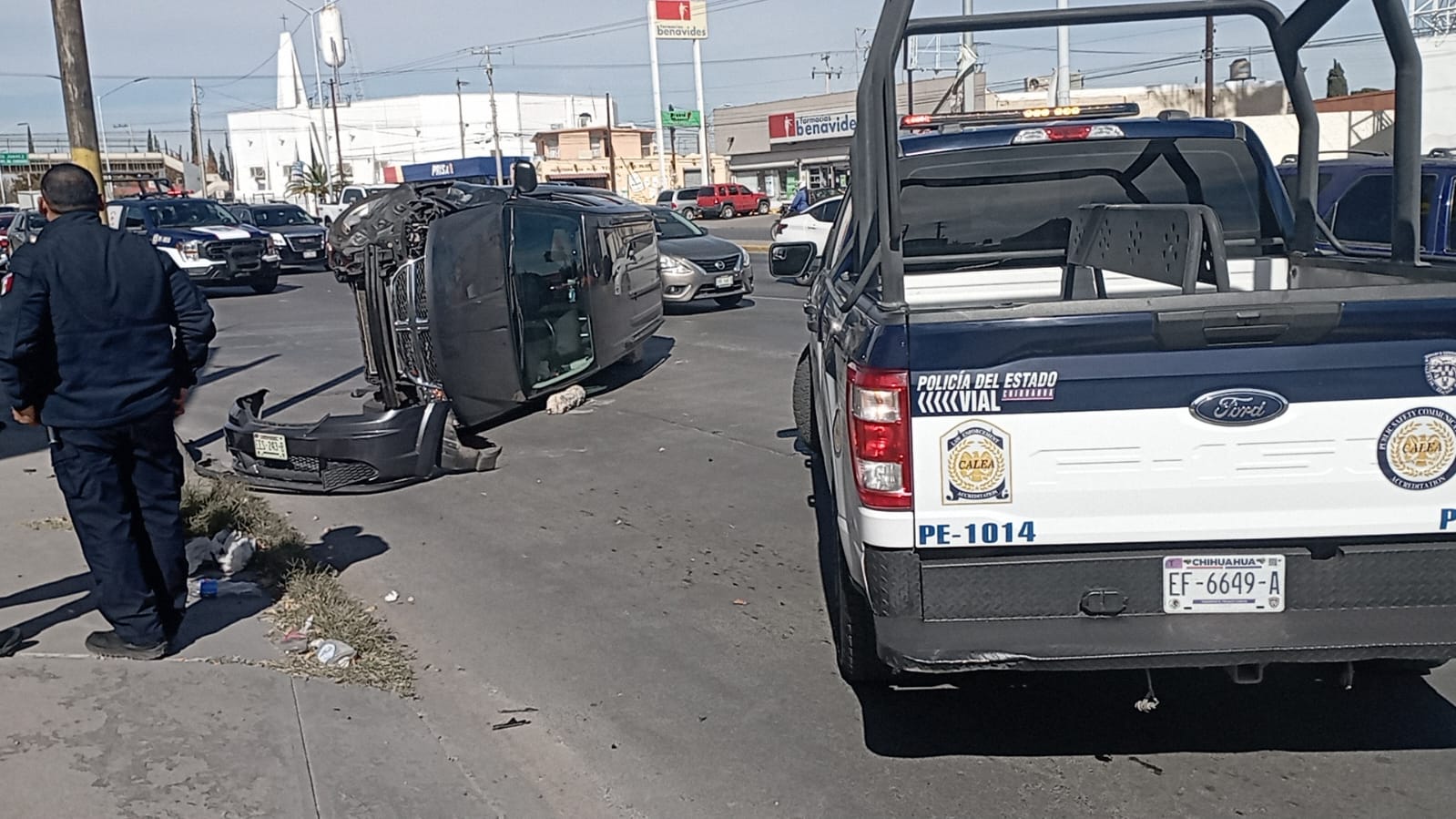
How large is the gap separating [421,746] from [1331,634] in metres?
2.98

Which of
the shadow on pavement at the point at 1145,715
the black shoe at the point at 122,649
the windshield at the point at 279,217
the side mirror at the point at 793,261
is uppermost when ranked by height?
the windshield at the point at 279,217

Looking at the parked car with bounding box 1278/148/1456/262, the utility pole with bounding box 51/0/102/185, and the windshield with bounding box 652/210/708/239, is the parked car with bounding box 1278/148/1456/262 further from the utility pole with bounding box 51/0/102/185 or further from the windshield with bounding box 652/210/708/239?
the windshield with bounding box 652/210/708/239

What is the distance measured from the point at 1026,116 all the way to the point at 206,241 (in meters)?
19.9

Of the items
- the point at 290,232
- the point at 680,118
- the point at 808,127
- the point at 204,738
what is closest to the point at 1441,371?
the point at 204,738

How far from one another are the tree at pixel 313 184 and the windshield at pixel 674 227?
6423 cm

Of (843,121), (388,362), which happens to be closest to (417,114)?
(843,121)

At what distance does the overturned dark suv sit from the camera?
8.17 m

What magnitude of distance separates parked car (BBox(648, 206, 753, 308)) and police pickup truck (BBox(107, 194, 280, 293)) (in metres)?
8.78

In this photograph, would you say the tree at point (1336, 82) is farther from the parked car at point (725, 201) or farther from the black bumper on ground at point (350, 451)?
the black bumper on ground at point (350, 451)

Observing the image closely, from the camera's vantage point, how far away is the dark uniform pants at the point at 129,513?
4949 millimetres

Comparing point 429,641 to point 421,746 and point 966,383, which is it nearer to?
point 421,746

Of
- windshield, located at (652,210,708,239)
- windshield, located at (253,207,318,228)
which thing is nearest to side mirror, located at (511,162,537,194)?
windshield, located at (652,210,708,239)

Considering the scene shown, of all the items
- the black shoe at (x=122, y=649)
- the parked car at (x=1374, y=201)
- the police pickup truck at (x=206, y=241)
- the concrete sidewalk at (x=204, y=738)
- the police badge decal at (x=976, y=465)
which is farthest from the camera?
the police pickup truck at (x=206, y=241)

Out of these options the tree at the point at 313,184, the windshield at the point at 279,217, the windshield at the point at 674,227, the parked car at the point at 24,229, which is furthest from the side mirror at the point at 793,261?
the tree at the point at 313,184
